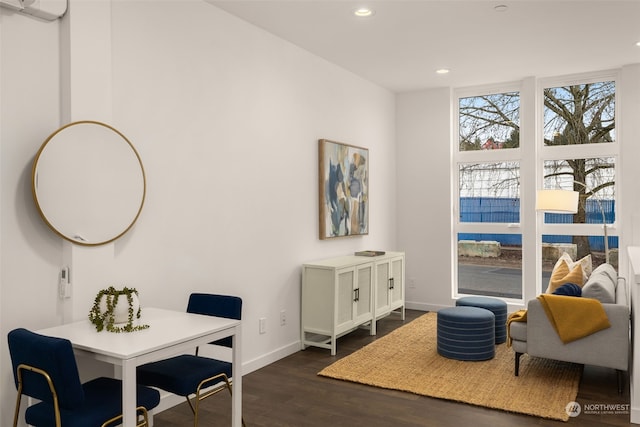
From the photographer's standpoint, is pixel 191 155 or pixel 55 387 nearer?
pixel 55 387

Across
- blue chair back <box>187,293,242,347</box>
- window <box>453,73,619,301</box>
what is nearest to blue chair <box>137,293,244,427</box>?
blue chair back <box>187,293,242,347</box>

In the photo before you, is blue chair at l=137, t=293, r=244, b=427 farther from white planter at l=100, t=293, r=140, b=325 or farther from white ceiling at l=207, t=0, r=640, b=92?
white ceiling at l=207, t=0, r=640, b=92

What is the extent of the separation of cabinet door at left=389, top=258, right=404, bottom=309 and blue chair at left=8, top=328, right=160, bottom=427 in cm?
366

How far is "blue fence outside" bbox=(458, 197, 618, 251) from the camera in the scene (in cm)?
567

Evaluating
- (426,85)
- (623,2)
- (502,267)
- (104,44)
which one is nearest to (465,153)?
(426,85)

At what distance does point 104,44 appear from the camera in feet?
9.64

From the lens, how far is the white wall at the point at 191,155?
2.63 meters

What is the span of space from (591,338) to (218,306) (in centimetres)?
254

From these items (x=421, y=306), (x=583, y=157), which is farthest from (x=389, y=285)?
(x=583, y=157)

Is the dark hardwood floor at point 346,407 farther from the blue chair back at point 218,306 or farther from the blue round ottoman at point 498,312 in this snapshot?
the blue round ottoman at point 498,312

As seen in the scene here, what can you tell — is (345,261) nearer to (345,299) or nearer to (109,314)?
(345,299)

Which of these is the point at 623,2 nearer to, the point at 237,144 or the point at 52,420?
the point at 237,144

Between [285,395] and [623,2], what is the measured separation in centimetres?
366

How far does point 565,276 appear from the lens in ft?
14.8
